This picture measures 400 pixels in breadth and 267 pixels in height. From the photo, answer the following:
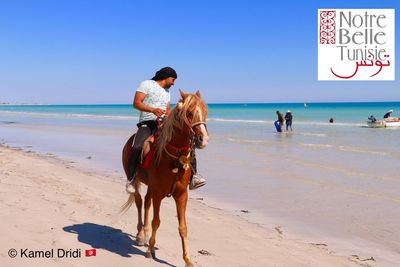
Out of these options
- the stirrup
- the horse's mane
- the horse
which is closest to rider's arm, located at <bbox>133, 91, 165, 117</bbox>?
the horse

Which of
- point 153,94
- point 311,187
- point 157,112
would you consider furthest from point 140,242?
point 311,187

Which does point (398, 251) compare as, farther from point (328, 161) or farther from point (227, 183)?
point (328, 161)

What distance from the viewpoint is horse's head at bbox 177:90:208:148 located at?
15.7 feet

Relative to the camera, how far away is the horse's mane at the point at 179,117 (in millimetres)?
4938

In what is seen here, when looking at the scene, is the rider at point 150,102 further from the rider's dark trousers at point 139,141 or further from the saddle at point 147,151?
the saddle at point 147,151

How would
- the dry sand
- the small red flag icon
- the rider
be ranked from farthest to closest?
the rider < the dry sand < the small red flag icon

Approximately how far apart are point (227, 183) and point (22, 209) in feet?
21.6

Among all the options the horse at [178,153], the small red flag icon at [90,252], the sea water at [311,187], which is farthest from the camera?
the sea water at [311,187]

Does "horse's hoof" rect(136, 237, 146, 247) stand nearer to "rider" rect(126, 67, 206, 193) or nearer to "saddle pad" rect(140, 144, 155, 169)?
"rider" rect(126, 67, 206, 193)

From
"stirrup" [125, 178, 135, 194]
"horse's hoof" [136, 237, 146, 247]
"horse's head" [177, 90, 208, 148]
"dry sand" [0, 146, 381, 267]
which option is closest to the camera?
"horse's head" [177, 90, 208, 148]

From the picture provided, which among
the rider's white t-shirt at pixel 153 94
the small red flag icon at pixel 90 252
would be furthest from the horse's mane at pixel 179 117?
the small red flag icon at pixel 90 252

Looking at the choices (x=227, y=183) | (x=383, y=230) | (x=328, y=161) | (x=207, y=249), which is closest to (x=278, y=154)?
(x=328, y=161)

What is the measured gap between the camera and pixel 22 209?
23.0 feet

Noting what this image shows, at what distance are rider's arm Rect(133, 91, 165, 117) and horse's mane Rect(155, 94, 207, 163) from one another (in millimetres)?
429
